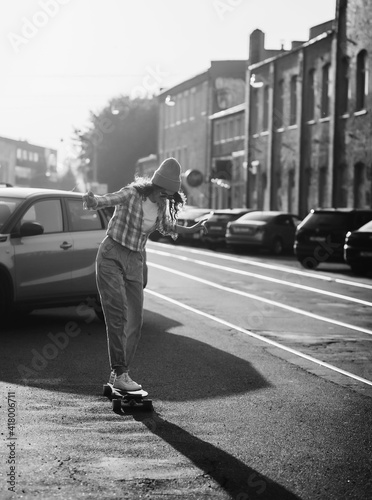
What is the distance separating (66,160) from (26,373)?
125363 mm

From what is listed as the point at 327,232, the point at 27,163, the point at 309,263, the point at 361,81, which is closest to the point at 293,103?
the point at 361,81

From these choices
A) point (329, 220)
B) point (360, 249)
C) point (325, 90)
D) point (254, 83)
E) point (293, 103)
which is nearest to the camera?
point (360, 249)

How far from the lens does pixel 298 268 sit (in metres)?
28.6

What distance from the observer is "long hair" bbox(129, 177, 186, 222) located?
8.31 metres

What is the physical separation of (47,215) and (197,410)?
19.3 ft

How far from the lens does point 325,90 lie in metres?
45.7

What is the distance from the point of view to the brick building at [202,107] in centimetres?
6869

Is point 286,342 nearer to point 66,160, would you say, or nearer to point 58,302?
point 58,302

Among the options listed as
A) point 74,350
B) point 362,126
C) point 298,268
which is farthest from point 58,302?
point 362,126

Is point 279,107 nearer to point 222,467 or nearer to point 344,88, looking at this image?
point 344,88

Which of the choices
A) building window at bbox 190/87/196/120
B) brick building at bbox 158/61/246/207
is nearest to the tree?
brick building at bbox 158/61/246/207

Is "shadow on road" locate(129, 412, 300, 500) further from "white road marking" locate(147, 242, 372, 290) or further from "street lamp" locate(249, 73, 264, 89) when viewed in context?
"street lamp" locate(249, 73, 264, 89)

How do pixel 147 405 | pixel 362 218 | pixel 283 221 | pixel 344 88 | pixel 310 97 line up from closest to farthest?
pixel 147 405, pixel 362 218, pixel 283 221, pixel 344 88, pixel 310 97

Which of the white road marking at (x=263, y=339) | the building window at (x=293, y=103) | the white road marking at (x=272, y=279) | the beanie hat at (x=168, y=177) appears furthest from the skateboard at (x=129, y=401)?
the building window at (x=293, y=103)
